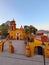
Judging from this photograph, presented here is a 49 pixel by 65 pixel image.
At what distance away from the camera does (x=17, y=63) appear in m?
10.1

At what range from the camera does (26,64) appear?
9.77 metres

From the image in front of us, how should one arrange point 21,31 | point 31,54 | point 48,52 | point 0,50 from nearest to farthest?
1. point 48,52
2. point 31,54
3. point 0,50
4. point 21,31

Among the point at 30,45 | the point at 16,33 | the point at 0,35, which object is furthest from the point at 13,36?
the point at 30,45

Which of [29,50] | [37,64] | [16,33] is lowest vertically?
[37,64]

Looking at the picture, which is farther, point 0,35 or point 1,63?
point 0,35

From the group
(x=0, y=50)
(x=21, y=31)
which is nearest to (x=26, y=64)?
(x=0, y=50)

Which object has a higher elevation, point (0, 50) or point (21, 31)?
point (21, 31)

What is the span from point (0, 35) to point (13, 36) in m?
9.95

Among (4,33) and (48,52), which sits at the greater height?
(4,33)

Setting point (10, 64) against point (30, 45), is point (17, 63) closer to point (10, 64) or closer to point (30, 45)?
point (10, 64)

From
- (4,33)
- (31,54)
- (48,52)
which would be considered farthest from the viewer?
(4,33)

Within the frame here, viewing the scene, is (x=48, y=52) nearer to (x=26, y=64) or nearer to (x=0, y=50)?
(x=26, y=64)

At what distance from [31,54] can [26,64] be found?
3.10m

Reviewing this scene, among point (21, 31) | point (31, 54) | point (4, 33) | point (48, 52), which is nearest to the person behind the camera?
point (48, 52)
